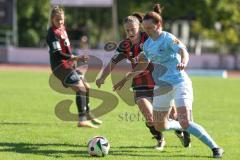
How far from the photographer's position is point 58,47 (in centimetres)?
1063

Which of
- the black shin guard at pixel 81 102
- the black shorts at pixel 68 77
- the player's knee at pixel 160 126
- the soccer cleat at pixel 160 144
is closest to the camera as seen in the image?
the player's knee at pixel 160 126

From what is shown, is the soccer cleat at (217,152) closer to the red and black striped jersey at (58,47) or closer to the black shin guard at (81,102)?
the black shin guard at (81,102)

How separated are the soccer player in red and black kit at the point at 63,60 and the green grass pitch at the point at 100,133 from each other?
513 mm

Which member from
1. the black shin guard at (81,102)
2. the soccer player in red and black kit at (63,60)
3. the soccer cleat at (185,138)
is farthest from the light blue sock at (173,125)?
the black shin guard at (81,102)

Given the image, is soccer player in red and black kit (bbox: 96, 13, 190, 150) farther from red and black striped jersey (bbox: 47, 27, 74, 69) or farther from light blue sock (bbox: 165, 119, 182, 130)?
red and black striped jersey (bbox: 47, 27, 74, 69)

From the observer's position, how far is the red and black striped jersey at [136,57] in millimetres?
8922

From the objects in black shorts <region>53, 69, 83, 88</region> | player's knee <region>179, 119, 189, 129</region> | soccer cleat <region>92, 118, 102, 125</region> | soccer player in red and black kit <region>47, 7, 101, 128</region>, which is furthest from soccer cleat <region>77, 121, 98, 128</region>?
player's knee <region>179, 119, 189, 129</region>

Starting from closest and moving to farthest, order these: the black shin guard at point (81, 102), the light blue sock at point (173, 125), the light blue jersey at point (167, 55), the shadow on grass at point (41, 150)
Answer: the light blue jersey at point (167, 55) → the shadow on grass at point (41, 150) → the light blue sock at point (173, 125) → the black shin guard at point (81, 102)

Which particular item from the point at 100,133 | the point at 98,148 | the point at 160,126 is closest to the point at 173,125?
the point at 160,126

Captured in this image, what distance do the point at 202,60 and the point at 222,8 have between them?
7474 millimetres

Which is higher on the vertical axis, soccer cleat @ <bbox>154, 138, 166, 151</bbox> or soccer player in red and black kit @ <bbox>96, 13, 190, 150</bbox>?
soccer player in red and black kit @ <bbox>96, 13, 190, 150</bbox>

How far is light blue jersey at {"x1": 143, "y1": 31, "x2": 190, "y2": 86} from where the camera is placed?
788 centimetres

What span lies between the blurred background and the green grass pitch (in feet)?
75.4

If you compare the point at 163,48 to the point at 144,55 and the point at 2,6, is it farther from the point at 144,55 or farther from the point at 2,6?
the point at 2,6
